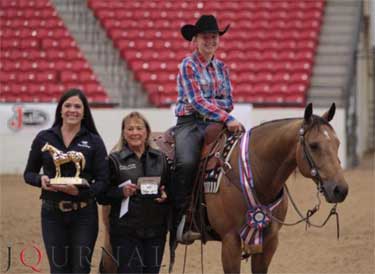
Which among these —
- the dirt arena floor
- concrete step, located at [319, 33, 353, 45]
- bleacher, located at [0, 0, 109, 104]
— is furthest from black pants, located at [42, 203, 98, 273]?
concrete step, located at [319, 33, 353, 45]

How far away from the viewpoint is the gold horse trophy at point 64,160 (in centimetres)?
568

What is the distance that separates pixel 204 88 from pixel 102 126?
9.14m

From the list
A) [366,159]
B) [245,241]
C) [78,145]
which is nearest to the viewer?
[78,145]

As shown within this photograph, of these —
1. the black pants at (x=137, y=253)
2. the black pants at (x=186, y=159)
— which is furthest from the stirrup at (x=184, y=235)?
the black pants at (x=137, y=253)

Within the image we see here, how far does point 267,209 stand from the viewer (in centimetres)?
653

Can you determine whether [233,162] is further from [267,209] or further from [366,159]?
[366,159]

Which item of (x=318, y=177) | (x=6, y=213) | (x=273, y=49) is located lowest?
(x=6, y=213)

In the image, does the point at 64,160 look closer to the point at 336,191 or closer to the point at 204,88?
the point at 204,88

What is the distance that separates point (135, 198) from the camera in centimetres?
600

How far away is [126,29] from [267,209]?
534 inches

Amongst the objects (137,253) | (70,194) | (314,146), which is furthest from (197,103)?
(70,194)

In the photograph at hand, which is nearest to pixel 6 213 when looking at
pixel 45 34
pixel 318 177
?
pixel 318 177

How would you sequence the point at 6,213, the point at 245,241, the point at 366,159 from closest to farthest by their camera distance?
1. the point at 245,241
2. the point at 6,213
3. the point at 366,159

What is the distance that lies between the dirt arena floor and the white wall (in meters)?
2.32
